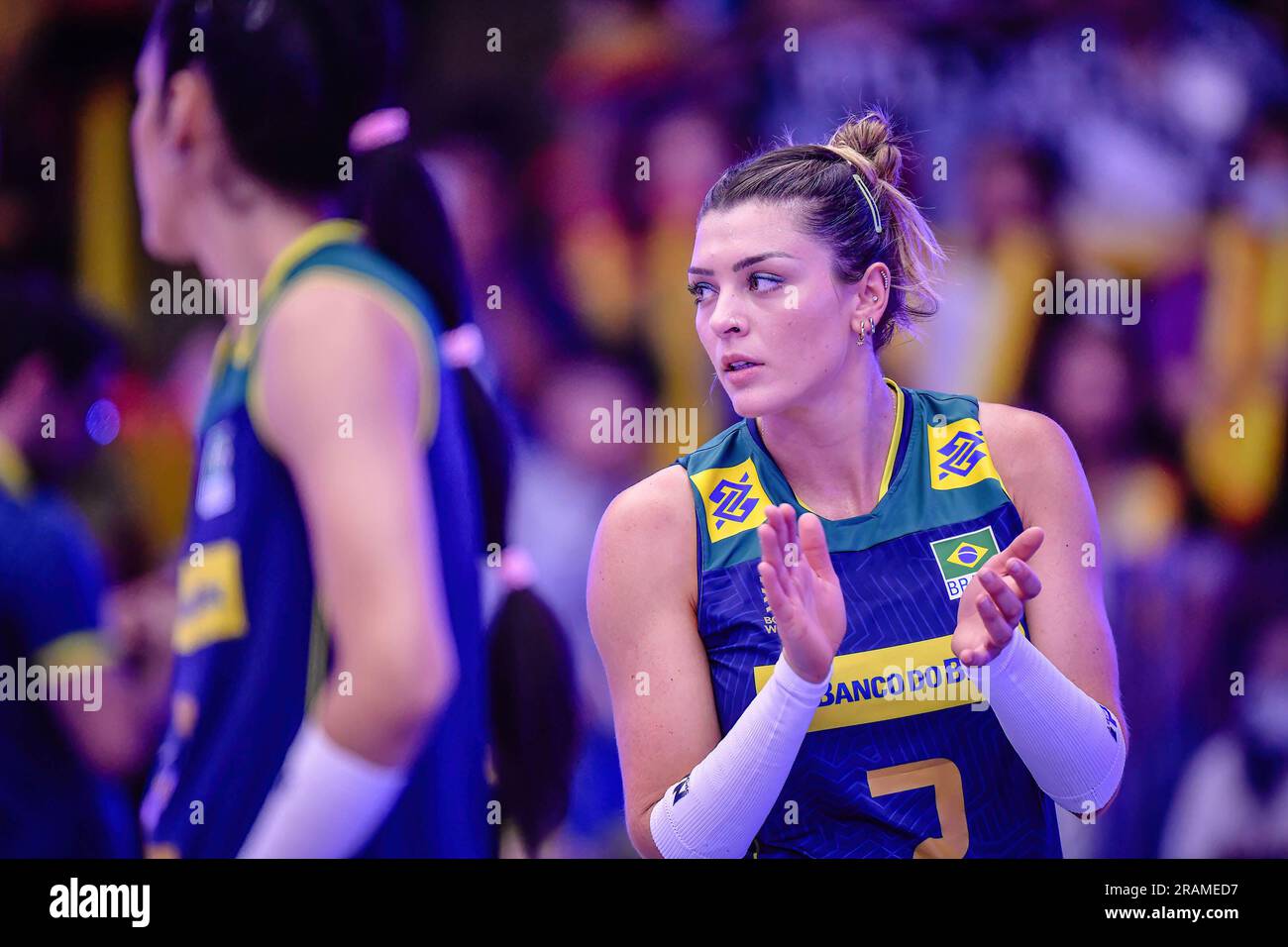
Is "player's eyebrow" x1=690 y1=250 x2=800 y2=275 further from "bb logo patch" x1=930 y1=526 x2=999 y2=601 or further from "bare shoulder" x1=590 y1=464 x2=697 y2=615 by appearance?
"bb logo patch" x1=930 y1=526 x2=999 y2=601

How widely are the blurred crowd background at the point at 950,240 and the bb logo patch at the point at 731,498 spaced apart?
45 cm

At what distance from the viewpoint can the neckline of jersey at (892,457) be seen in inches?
80.7

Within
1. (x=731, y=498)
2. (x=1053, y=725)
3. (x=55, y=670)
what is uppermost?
(x=731, y=498)

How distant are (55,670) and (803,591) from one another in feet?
4.63

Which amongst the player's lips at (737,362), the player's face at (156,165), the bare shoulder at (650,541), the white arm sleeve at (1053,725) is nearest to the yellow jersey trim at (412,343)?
the player's face at (156,165)

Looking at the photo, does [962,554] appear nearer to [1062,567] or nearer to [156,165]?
[1062,567]

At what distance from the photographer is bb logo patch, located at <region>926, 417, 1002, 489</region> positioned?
2.07 m

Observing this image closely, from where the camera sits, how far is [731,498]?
2.05 metres

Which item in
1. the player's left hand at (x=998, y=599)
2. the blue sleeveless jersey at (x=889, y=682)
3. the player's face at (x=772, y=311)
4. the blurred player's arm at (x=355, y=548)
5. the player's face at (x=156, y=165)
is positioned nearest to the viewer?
the player's left hand at (x=998, y=599)

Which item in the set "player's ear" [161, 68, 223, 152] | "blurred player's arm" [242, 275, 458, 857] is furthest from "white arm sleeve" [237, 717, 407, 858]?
"player's ear" [161, 68, 223, 152]

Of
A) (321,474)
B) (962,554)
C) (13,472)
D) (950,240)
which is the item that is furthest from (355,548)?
(950,240)

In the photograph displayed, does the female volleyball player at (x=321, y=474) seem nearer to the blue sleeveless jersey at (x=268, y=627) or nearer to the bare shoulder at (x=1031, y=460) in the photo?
the blue sleeveless jersey at (x=268, y=627)

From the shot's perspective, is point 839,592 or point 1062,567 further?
point 1062,567

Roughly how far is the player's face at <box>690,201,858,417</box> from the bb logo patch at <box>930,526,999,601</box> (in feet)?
1.01
